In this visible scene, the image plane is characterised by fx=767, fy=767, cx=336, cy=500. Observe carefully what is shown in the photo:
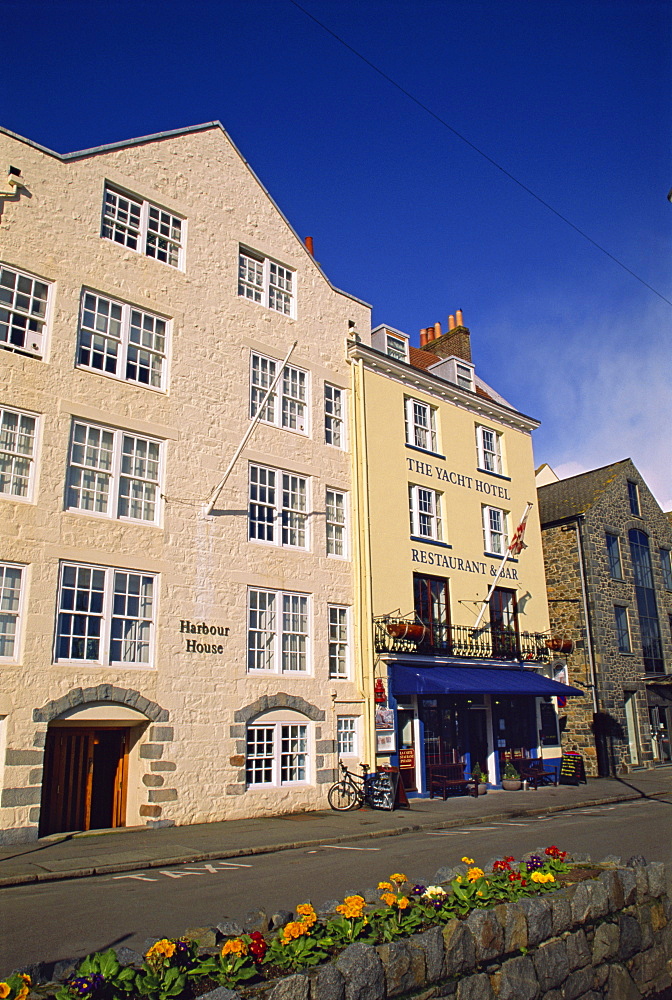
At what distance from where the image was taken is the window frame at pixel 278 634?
1852 centimetres

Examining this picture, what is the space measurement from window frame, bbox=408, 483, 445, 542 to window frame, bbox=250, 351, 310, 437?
4.37 meters

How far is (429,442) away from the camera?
24875 millimetres

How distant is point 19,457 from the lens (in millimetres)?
15125

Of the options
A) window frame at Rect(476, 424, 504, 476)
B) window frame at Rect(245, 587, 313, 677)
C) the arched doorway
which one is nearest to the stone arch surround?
the arched doorway

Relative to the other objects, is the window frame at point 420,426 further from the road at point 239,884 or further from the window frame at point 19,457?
the road at point 239,884

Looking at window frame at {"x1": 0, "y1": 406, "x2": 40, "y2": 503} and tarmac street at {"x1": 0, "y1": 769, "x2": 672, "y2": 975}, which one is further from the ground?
window frame at {"x1": 0, "y1": 406, "x2": 40, "y2": 503}

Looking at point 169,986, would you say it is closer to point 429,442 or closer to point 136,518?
point 136,518

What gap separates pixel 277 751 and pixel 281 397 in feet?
29.9

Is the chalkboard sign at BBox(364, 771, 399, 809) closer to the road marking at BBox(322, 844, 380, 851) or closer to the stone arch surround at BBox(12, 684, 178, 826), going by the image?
the road marking at BBox(322, 844, 380, 851)

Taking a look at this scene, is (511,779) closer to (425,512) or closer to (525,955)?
(425,512)

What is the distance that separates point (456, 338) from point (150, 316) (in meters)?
14.4

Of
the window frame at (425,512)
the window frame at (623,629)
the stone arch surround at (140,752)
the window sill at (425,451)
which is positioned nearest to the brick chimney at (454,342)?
the window sill at (425,451)

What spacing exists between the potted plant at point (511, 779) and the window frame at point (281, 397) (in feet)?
40.0

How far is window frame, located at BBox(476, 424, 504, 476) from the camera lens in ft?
88.6
